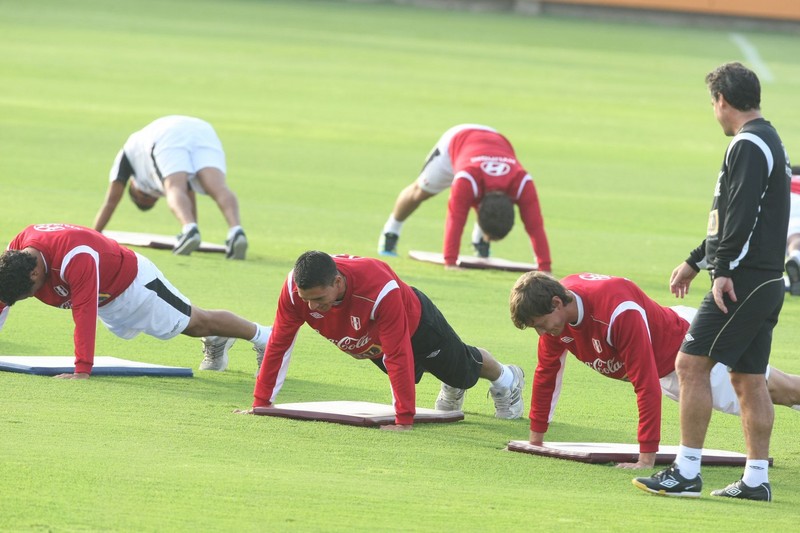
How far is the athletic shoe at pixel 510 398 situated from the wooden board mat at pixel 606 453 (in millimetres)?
862

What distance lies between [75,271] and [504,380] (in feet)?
8.46

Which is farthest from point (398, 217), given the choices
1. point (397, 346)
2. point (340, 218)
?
point (397, 346)

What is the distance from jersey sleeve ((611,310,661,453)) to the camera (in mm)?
7473

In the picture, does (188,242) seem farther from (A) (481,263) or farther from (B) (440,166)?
(A) (481,263)

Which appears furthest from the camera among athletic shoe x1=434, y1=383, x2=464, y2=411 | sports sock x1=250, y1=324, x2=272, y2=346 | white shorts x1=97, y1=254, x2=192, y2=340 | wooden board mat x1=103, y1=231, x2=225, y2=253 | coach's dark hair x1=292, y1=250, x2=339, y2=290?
wooden board mat x1=103, y1=231, x2=225, y2=253

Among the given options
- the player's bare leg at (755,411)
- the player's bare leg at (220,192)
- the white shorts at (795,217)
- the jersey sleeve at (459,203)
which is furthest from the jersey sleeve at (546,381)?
the player's bare leg at (220,192)

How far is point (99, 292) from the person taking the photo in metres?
9.31

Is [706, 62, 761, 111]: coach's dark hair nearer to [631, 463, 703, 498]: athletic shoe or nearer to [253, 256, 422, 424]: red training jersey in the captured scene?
[631, 463, 703, 498]: athletic shoe

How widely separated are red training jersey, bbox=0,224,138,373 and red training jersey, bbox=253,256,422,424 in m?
1.14

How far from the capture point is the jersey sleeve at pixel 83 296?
8.79 m

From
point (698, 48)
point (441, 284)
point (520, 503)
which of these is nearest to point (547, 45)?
point (698, 48)

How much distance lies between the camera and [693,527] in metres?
6.52

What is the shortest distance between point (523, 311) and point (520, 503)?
1.02 m

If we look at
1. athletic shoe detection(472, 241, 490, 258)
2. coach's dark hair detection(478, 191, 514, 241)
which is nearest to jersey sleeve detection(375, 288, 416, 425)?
coach's dark hair detection(478, 191, 514, 241)
